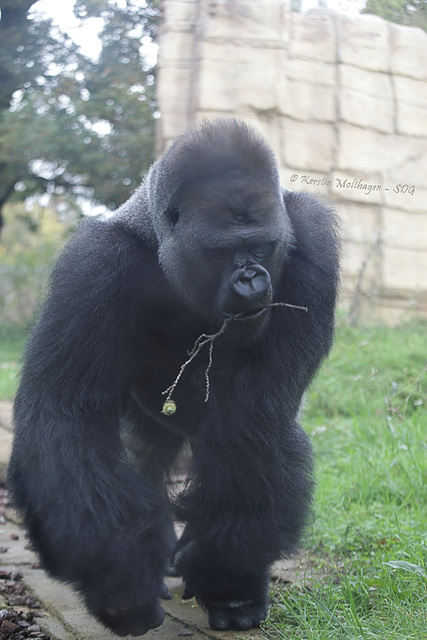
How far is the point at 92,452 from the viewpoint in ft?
7.98

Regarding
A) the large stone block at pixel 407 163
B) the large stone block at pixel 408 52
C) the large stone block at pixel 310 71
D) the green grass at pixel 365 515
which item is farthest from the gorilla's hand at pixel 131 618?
the large stone block at pixel 310 71

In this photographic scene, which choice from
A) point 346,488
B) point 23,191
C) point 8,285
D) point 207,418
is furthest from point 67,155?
point 207,418

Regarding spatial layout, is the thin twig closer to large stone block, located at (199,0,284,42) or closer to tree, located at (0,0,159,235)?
tree, located at (0,0,159,235)

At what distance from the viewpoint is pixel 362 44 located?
6910 millimetres

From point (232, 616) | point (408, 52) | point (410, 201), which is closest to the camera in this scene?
point (232, 616)

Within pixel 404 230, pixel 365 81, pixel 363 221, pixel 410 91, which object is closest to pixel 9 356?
pixel 363 221

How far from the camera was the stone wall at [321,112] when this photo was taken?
24.2 ft

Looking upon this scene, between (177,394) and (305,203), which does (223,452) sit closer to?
(177,394)

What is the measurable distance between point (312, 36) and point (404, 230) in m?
2.20

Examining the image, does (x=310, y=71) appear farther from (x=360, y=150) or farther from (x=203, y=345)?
(x=203, y=345)

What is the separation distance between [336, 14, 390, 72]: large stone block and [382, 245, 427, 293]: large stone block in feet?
6.41

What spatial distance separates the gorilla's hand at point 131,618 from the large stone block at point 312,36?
620 centimetres

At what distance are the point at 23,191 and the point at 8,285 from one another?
2838 mm

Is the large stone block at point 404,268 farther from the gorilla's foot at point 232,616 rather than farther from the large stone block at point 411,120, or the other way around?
the gorilla's foot at point 232,616
